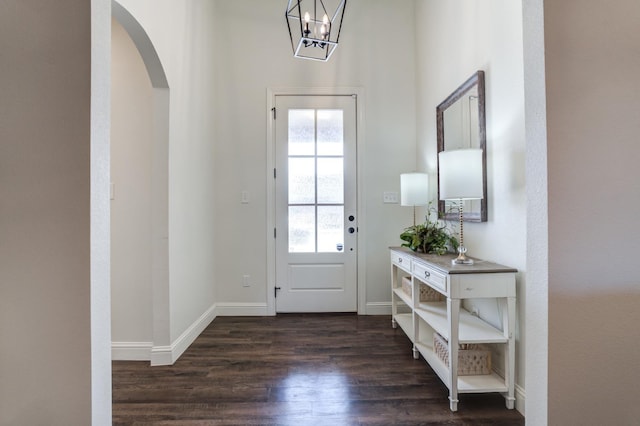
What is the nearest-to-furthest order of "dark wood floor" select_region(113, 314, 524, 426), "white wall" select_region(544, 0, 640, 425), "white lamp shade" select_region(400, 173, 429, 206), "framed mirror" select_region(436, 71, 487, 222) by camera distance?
"white wall" select_region(544, 0, 640, 425), "dark wood floor" select_region(113, 314, 524, 426), "framed mirror" select_region(436, 71, 487, 222), "white lamp shade" select_region(400, 173, 429, 206)

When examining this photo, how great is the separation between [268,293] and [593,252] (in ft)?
9.18

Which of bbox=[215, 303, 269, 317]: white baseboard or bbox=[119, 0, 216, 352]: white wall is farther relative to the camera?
bbox=[215, 303, 269, 317]: white baseboard

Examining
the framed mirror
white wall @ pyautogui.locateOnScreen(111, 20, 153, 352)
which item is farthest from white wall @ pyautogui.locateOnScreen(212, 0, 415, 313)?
white wall @ pyautogui.locateOnScreen(111, 20, 153, 352)

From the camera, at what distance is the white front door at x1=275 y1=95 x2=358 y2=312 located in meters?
3.21

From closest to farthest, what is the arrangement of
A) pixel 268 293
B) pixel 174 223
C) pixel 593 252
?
pixel 593 252 → pixel 174 223 → pixel 268 293

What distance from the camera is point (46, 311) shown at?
0.88 meters

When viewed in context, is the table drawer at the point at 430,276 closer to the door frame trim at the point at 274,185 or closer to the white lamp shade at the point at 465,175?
the white lamp shade at the point at 465,175

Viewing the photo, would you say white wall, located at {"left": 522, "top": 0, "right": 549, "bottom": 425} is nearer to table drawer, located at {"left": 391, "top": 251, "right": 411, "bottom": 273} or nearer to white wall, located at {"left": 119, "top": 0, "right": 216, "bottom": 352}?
table drawer, located at {"left": 391, "top": 251, "right": 411, "bottom": 273}

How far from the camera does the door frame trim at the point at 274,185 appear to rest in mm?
3188

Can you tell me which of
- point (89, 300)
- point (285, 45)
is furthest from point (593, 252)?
point (285, 45)

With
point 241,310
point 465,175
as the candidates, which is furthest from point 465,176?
point 241,310

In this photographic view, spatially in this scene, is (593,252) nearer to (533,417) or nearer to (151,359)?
(533,417)

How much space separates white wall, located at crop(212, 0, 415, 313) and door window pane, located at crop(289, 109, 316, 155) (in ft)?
0.96

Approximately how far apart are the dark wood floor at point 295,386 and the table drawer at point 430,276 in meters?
0.66
